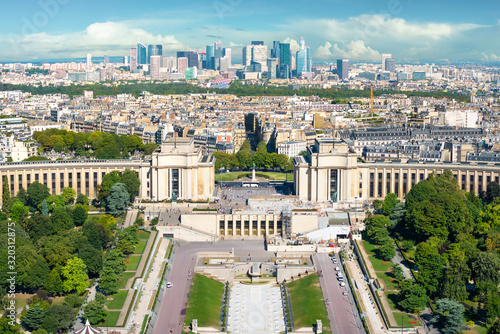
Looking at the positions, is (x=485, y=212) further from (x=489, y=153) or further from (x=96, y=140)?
(x=96, y=140)

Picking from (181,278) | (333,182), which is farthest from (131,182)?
(333,182)

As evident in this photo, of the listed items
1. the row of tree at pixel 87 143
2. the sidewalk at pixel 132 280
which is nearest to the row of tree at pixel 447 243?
the sidewalk at pixel 132 280

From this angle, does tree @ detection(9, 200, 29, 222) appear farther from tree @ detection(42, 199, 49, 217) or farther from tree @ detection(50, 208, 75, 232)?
tree @ detection(50, 208, 75, 232)

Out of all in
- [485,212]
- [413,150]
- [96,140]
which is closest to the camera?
[485,212]

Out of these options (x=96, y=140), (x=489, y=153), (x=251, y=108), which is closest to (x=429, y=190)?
(x=489, y=153)

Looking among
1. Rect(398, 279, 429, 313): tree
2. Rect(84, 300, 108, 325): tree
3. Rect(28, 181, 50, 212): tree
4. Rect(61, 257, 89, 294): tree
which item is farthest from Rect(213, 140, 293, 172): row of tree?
Rect(84, 300, 108, 325): tree

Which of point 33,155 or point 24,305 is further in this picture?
point 33,155
